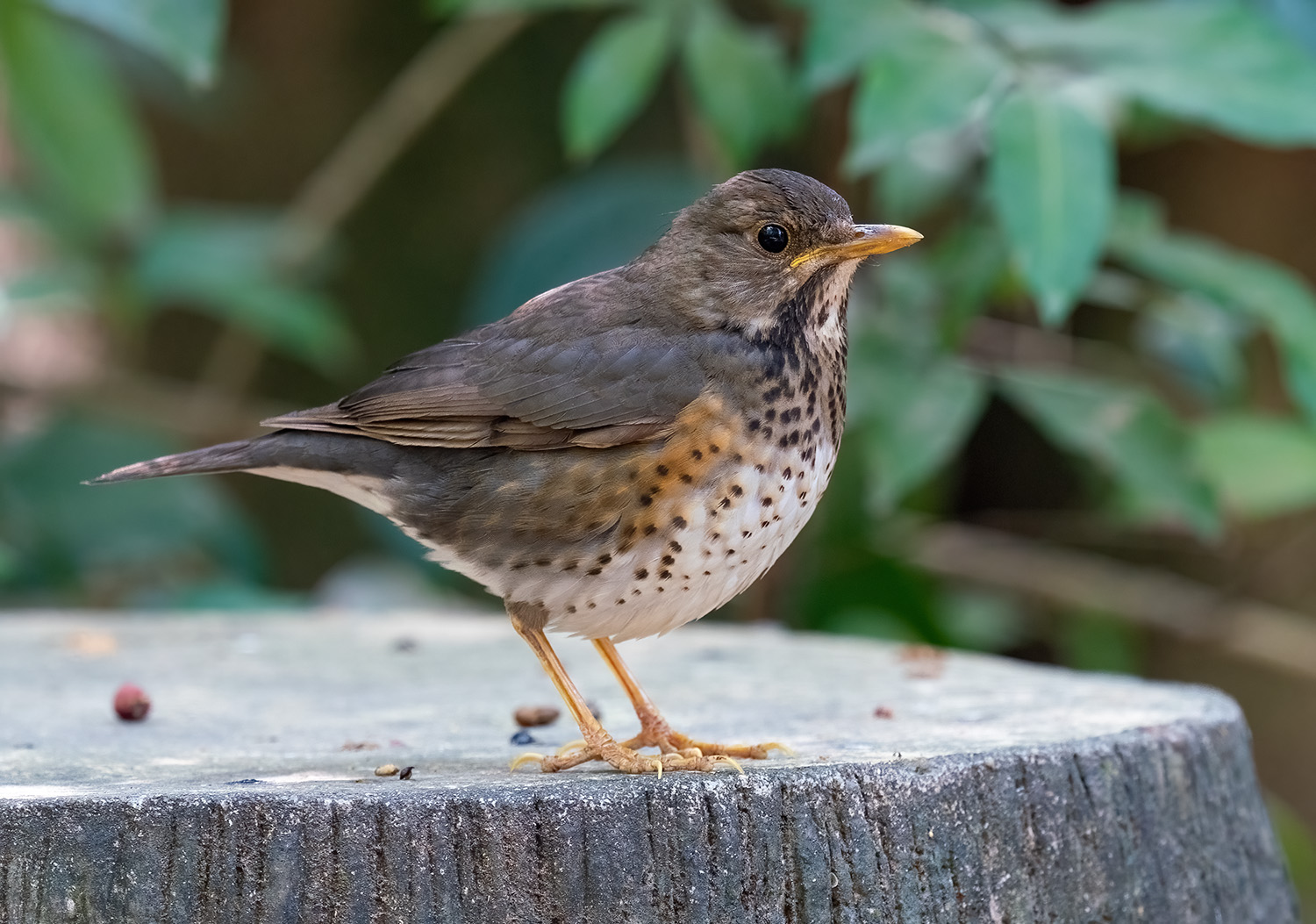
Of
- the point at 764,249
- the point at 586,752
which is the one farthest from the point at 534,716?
the point at 764,249

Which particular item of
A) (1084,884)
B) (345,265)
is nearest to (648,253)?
(1084,884)

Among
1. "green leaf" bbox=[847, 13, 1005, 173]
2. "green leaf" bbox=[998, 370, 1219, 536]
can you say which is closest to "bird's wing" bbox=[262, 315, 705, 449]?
"green leaf" bbox=[847, 13, 1005, 173]

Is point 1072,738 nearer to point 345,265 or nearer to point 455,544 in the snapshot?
point 455,544

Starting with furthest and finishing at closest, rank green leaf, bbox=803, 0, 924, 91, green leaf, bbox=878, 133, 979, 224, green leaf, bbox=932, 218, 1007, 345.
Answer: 1. green leaf, bbox=878, 133, 979, 224
2. green leaf, bbox=932, 218, 1007, 345
3. green leaf, bbox=803, 0, 924, 91

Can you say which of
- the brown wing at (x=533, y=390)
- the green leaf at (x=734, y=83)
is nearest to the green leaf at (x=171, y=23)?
the brown wing at (x=533, y=390)

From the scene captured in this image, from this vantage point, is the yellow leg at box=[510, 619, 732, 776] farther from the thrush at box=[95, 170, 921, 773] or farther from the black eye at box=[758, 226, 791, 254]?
the black eye at box=[758, 226, 791, 254]
